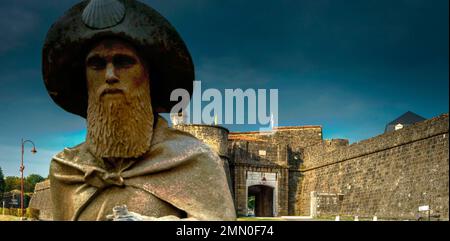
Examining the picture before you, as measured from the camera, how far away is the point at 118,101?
3.72m

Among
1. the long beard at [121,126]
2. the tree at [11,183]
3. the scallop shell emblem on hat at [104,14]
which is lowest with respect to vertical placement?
the long beard at [121,126]

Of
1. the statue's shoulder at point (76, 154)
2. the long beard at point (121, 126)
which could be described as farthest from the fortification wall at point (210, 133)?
the long beard at point (121, 126)

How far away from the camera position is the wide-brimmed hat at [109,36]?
3.71m

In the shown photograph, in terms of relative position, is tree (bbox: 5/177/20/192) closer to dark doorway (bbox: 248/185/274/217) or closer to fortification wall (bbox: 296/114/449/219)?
dark doorway (bbox: 248/185/274/217)

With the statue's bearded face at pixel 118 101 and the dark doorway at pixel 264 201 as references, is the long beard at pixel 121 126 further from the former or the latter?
the dark doorway at pixel 264 201

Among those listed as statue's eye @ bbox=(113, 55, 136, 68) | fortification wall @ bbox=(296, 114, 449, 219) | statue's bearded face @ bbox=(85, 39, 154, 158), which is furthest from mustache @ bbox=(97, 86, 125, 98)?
fortification wall @ bbox=(296, 114, 449, 219)

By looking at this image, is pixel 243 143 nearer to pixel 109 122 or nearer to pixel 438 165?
pixel 438 165

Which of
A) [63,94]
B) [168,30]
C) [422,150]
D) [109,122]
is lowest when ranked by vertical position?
[109,122]

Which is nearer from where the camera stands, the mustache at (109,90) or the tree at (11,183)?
the mustache at (109,90)

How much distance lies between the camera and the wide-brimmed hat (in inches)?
146

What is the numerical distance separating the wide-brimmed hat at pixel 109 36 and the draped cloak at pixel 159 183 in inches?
16.7
